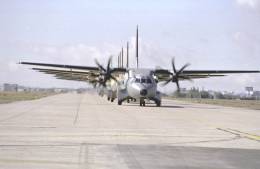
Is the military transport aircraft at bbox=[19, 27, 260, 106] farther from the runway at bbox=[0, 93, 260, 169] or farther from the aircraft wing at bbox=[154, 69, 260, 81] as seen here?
the runway at bbox=[0, 93, 260, 169]

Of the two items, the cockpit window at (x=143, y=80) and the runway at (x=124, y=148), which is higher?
the cockpit window at (x=143, y=80)

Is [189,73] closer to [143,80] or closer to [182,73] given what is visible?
[182,73]

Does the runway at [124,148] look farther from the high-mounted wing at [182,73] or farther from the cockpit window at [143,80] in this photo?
the high-mounted wing at [182,73]

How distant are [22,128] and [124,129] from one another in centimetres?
380

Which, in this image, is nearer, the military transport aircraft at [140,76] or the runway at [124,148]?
the runway at [124,148]

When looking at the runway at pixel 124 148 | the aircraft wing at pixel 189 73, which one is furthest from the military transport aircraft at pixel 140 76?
the runway at pixel 124 148

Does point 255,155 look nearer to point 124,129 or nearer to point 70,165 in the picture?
point 70,165

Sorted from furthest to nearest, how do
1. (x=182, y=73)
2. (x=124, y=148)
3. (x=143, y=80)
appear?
(x=182, y=73) → (x=143, y=80) → (x=124, y=148)

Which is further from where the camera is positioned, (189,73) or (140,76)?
(189,73)

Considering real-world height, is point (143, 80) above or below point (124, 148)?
above

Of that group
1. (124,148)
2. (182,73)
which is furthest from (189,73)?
(124,148)

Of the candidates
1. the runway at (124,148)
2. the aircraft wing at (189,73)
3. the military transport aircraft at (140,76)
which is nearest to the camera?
the runway at (124,148)

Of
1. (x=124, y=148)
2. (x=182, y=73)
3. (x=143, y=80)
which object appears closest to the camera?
(x=124, y=148)

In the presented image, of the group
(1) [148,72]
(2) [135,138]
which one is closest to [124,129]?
(2) [135,138]
